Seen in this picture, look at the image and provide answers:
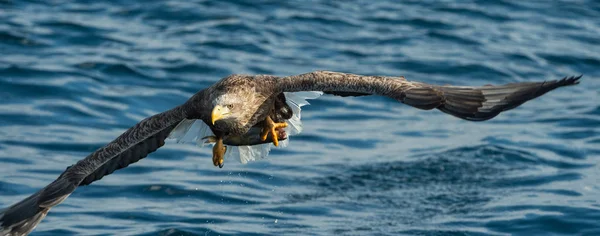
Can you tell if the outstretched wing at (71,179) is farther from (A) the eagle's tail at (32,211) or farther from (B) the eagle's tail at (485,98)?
(B) the eagle's tail at (485,98)

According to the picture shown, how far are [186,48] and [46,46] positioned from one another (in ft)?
6.46

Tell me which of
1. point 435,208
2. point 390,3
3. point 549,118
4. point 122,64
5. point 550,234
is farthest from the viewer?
point 390,3

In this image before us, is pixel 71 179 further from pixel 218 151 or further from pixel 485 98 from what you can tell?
pixel 485 98

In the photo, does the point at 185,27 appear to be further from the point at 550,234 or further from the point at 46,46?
the point at 550,234

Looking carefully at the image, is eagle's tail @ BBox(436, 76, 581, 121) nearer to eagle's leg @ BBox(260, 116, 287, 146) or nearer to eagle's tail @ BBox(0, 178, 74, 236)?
eagle's leg @ BBox(260, 116, 287, 146)

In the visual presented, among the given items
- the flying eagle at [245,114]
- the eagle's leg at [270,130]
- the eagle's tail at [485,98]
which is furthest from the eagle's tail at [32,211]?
the eagle's tail at [485,98]

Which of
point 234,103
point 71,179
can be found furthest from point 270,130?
point 71,179

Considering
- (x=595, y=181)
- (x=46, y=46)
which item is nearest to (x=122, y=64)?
(x=46, y=46)

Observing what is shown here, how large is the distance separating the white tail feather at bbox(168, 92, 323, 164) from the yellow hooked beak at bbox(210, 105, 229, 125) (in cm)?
100

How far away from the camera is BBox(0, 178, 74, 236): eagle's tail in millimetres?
7906

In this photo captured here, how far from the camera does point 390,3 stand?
1886 cm

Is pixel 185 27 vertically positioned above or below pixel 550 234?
above

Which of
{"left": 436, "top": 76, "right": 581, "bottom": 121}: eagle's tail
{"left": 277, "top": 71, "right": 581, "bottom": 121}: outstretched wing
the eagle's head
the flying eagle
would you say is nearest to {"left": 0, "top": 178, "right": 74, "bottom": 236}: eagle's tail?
the flying eagle

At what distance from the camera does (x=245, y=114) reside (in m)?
7.93
